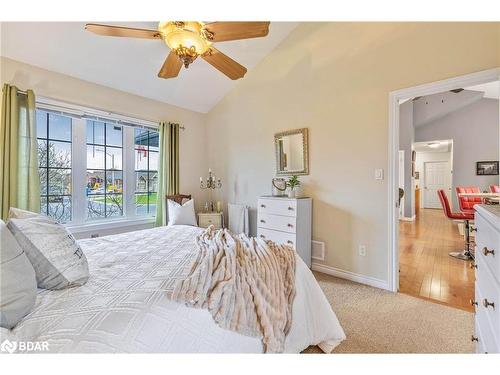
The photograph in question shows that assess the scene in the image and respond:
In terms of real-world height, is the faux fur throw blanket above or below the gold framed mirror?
below

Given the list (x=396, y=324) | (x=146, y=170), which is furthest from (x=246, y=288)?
(x=146, y=170)

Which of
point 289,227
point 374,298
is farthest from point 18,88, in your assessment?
point 374,298

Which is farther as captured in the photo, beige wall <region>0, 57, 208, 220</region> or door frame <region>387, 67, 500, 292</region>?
beige wall <region>0, 57, 208, 220</region>

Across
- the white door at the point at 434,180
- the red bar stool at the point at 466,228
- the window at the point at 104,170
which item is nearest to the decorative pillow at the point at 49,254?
the window at the point at 104,170

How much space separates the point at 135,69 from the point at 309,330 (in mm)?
3362

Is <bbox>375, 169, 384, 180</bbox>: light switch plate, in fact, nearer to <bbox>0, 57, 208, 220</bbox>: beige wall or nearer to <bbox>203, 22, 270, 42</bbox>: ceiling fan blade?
<bbox>203, 22, 270, 42</bbox>: ceiling fan blade

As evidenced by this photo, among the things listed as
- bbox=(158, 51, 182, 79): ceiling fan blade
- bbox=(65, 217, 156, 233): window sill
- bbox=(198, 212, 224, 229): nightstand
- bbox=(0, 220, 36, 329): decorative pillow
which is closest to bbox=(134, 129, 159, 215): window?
bbox=(65, 217, 156, 233): window sill

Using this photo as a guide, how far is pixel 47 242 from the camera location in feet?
3.54

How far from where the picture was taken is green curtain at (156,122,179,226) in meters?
3.47

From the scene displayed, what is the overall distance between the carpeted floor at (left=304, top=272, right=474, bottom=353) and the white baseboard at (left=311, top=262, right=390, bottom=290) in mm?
102

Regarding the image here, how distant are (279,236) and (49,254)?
7.46 ft
